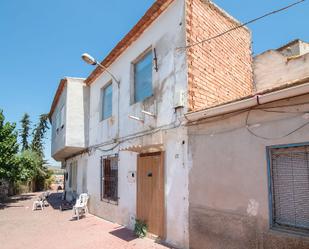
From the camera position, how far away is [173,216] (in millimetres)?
6719

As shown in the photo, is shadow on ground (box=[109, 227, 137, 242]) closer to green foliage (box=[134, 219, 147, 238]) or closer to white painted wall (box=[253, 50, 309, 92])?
green foliage (box=[134, 219, 147, 238])

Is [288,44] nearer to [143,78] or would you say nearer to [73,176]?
[143,78]

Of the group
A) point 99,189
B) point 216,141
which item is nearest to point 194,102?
point 216,141

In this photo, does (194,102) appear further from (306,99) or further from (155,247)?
(155,247)

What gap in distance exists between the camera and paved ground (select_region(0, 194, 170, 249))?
7.18m

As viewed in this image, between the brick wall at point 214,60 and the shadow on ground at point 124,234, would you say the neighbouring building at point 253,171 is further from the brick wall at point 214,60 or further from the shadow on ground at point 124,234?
the shadow on ground at point 124,234

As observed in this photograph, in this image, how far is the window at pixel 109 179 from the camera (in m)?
10.2

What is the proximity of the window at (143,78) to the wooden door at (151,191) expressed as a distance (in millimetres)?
2104

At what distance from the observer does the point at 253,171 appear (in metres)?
4.96

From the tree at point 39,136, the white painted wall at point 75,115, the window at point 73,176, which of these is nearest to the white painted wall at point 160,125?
the white painted wall at point 75,115

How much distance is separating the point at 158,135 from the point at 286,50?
6468mm

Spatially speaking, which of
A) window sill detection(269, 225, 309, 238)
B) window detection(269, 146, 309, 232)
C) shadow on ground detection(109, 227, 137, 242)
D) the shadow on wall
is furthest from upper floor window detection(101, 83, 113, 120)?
window sill detection(269, 225, 309, 238)

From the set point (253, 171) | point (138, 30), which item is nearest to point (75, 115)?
point (138, 30)

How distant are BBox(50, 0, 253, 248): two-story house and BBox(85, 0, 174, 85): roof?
0.10 feet
